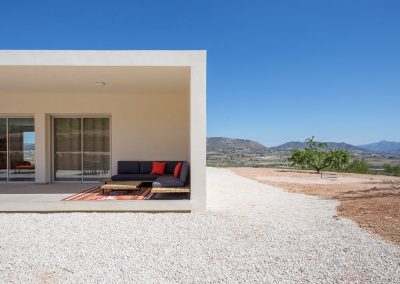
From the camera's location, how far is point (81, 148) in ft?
30.1

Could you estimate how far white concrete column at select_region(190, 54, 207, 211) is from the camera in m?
5.42

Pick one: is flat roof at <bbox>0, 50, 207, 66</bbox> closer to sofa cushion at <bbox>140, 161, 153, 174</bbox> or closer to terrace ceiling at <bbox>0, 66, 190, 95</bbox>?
terrace ceiling at <bbox>0, 66, 190, 95</bbox>

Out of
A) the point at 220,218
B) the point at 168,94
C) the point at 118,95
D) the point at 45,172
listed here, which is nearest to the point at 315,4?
the point at 168,94

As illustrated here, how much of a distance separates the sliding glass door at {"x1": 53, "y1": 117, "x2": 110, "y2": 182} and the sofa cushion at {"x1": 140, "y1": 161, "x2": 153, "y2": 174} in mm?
1294

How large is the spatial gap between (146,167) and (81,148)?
2.36 meters

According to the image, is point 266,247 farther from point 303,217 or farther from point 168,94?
point 168,94

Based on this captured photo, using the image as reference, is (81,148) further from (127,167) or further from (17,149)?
(17,149)

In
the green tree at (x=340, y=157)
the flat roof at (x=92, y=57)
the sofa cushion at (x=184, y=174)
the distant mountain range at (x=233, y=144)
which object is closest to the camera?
the flat roof at (x=92, y=57)

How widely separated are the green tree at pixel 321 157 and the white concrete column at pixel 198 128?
43.1 feet

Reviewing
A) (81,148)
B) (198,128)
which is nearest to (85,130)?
(81,148)

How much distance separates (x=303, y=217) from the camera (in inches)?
222

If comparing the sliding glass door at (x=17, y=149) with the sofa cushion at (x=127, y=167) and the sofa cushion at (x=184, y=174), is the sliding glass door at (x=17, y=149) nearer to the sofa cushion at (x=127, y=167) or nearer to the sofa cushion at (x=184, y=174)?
the sofa cushion at (x=127, y=167)

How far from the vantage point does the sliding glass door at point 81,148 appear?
9164mm

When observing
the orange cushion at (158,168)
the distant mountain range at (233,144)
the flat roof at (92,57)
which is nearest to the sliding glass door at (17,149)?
the orange cushion at (158,168)
